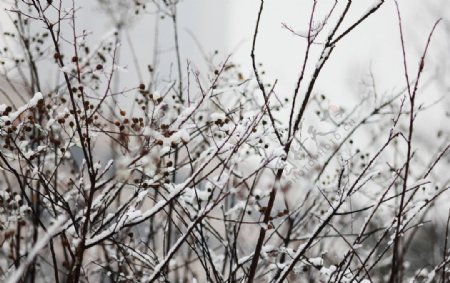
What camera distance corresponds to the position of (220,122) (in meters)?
3.34

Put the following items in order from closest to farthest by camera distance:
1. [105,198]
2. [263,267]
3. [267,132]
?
1. [105,198]
2. [267,132]
3. [263,267]

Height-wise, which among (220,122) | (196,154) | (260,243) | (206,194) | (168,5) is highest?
(168,5)

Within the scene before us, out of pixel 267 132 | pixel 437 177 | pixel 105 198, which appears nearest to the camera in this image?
pixel 105 198

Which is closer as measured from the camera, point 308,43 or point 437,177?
point 308,43

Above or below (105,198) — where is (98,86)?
above

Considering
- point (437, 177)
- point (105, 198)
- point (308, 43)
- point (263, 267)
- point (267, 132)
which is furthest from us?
point (437, 177)

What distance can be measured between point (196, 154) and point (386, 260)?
249 inches

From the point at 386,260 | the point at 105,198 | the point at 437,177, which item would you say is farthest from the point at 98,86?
the point at 386,260

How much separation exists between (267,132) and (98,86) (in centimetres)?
303

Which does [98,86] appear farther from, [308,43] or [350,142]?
[308,43]

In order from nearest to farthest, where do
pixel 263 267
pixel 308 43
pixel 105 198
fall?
pixel 308 43 < pixel 105 198 < pixel 263 267

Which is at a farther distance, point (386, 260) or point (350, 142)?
point (386, 260)

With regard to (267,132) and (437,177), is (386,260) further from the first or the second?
(267,132)

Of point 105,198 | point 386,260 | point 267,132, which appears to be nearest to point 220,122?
point 267,132
